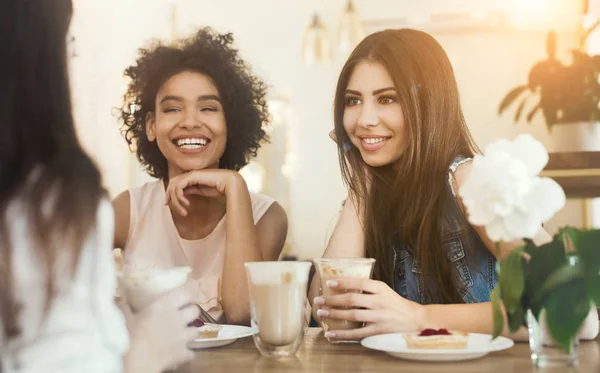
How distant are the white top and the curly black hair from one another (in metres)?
1.56

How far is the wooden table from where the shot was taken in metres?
0.99

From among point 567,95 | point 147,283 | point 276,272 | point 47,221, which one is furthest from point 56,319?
point 567,95

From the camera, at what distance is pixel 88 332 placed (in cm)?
80

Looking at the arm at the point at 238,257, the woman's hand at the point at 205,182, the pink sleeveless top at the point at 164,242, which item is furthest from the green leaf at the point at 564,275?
the pink sleeveless top at the point at 164,242

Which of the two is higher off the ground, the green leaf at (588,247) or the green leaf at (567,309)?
the green leaf at (588,247)

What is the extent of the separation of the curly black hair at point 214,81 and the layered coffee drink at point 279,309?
1345 millimetres

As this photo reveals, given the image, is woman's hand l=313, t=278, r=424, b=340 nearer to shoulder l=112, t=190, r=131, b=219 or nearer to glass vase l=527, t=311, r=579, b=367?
glass vase l=527, t=311, r=579, b=367

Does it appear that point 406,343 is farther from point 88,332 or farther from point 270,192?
point 270,192

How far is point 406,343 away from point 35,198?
62 centimetres

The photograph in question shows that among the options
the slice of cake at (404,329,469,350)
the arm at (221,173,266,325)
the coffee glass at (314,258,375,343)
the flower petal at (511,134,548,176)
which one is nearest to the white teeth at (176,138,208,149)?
the arm at (221,173,266,325)

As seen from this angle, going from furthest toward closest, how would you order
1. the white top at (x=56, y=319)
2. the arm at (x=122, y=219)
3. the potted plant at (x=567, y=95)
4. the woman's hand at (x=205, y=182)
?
1. the potted plant at (x=567, y=95)
2. the arm at (x=122, y=219)
3. the woman's hand at (x=205, y=182)
4. the white top at (x=56, y=319)

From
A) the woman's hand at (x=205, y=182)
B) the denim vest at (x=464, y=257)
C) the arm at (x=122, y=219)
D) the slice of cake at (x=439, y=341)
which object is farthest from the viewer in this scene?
the arm at (x=122, y=219)

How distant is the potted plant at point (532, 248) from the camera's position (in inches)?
36.8

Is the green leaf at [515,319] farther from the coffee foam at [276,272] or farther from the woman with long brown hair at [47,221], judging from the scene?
the woman with long brown hair at [47,221]
